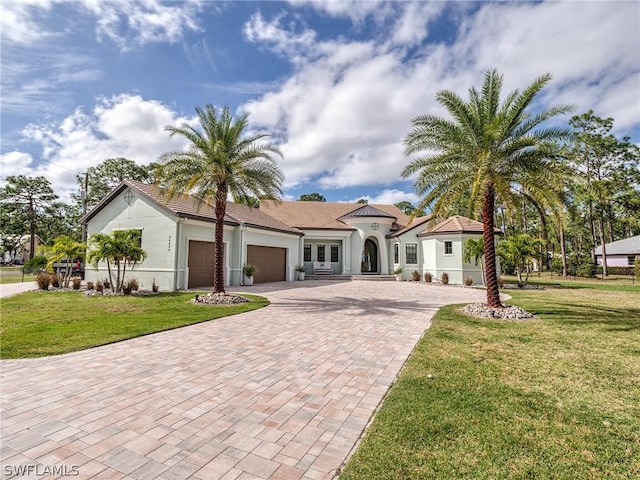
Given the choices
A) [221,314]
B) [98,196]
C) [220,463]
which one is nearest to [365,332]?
[221,314]

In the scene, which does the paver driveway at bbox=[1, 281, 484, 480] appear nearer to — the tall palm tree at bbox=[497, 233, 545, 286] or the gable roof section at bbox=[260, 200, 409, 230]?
the tall palm tree at bbox=[497, 233, 545, 286]

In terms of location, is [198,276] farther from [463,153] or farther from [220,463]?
[220,463]

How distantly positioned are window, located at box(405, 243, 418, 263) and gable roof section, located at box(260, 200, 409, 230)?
3.90 m

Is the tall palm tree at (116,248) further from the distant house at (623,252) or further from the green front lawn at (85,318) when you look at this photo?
the distant house at (623,252)

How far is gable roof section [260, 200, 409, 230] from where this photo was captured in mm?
29656

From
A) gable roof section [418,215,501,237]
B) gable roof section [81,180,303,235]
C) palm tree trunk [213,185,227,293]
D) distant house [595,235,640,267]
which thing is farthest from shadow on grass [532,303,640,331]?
distant house [595,235,640,267]

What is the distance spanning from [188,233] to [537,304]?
56.1ft

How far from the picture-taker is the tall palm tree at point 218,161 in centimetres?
1312

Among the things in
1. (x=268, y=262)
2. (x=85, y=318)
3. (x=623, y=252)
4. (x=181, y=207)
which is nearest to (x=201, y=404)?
(x=85, y=318)

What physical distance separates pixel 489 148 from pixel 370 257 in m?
22.7

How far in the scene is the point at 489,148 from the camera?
424 inches

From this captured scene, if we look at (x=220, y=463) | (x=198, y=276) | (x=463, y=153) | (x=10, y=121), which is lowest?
(x=220, y=463)

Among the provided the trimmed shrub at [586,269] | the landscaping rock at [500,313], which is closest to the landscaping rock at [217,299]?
the landscaping rock at [500,313]

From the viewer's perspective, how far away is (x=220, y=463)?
3.05m
